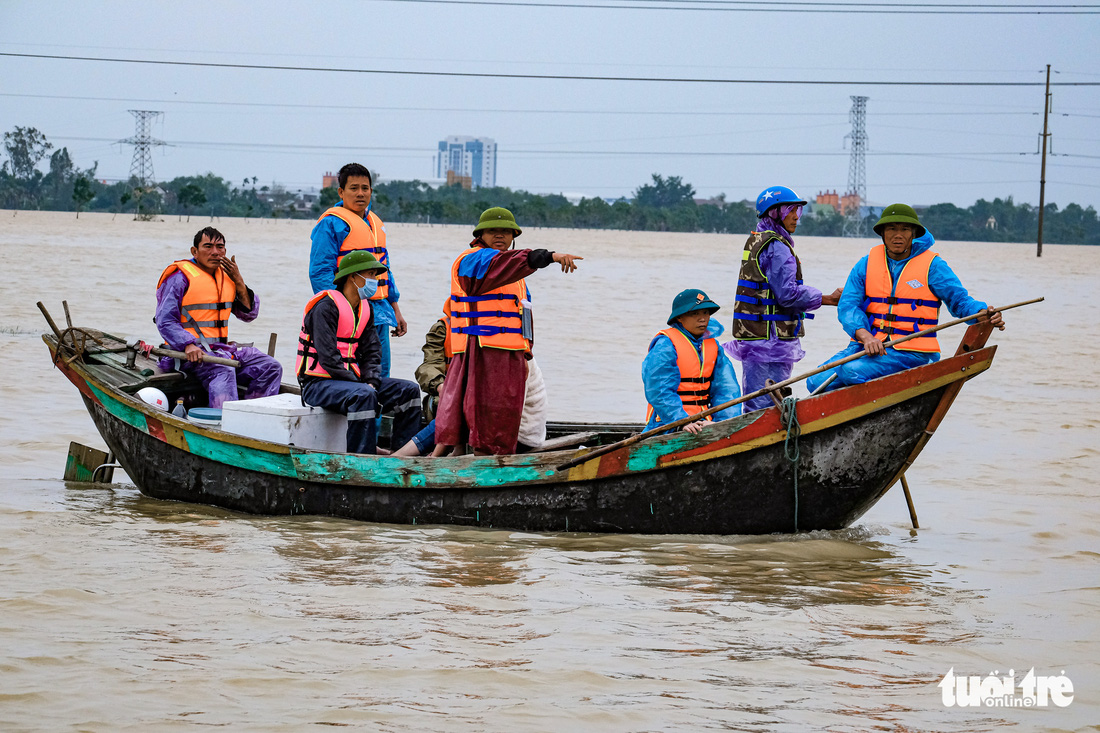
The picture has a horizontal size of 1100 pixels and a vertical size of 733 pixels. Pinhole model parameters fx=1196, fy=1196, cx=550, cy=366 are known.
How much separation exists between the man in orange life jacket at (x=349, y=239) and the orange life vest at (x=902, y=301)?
2898 mm

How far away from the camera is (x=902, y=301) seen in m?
6.35

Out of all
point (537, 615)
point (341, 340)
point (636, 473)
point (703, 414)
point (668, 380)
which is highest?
point (341, 340)

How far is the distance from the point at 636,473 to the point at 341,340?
1.94 metres

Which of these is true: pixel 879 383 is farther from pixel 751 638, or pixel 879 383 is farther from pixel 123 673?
pixel 123 673

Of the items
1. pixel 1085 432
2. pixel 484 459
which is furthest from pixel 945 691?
pixel 1085 432

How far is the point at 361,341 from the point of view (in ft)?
23.5

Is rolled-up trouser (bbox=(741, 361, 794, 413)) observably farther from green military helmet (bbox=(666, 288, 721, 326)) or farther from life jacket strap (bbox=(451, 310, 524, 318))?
life jacket strap (bbox=(451, 310, 524, 318))

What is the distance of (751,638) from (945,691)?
0.82 m

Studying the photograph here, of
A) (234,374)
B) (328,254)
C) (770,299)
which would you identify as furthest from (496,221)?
(234,374)

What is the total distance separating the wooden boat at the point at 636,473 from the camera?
5941mm

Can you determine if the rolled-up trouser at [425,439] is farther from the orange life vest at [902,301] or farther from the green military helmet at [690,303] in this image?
the orange life vest at [902,301]

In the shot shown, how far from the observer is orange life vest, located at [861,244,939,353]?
631cm

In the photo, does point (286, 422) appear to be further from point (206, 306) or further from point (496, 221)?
point (496, 221)

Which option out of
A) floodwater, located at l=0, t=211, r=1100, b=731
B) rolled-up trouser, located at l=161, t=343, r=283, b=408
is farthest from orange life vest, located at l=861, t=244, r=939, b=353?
rolled-up trouser, located at l=161, t=343, r=283, b=408
